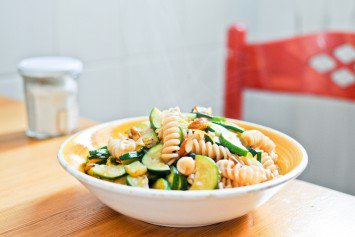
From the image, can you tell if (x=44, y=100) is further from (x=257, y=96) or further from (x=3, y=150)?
(x=257, y=96)

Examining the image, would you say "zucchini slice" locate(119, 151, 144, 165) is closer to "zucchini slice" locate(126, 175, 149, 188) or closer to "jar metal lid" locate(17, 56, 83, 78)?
"zucchini slice" locate(126, 175, 149, 188)

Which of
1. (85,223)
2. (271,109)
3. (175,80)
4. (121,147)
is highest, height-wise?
(121,147)

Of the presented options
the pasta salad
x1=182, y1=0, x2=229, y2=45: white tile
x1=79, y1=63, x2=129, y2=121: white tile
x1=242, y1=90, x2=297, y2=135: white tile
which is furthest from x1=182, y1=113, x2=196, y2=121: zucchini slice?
x1=242, y1=90, x2=297, y2=135: white tile

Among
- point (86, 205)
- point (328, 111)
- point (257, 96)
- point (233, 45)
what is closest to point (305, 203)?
point (86, 205)

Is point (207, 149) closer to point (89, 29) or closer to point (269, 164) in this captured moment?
point (269, 164)

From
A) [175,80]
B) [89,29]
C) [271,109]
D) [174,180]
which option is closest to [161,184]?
[174,180]

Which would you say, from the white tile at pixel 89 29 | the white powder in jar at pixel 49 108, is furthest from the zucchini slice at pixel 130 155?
the white tile at pixel 89 29

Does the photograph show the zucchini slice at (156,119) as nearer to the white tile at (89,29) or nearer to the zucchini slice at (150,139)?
the zucchini slice at (150,139)
